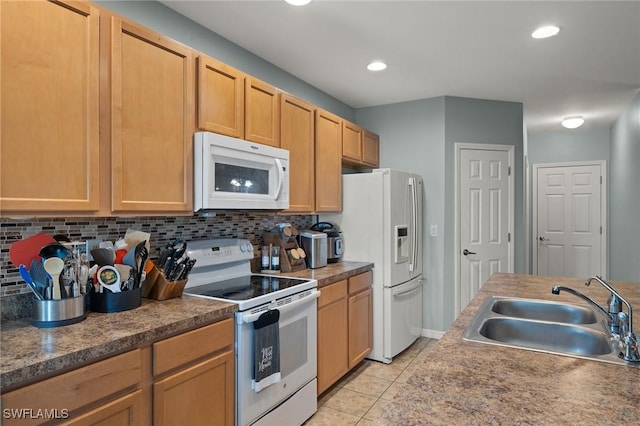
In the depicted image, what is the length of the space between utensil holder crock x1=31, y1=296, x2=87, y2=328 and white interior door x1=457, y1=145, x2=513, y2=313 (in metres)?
3.47

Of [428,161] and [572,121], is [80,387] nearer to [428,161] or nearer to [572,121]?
[428,161]

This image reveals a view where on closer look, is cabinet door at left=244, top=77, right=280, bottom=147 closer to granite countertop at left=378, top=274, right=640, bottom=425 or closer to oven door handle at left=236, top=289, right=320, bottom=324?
oven door handle at left=236, top=289, right=320, bottom=324

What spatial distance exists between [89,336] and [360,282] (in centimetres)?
218

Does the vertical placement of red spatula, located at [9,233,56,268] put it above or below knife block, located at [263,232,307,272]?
above

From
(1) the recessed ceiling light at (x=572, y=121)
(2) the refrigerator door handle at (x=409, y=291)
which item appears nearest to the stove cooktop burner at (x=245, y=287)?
(2) the refrigerator door handle at (x=409, y=291)

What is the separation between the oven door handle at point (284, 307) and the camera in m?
1.88

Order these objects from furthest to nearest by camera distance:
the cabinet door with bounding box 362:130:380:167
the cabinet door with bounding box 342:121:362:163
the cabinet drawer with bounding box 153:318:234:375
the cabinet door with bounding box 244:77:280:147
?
the cabinet door with bounding box 362:130:380:167 < the cabinet door with bounding box 342:121:362:163 < the cabinet door with bounding box 244:77:280:147 < the cabinet drawer with bounding box 153:318:234:375

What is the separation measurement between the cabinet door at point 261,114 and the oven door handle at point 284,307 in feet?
3.35

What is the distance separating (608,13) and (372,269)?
7.76ft

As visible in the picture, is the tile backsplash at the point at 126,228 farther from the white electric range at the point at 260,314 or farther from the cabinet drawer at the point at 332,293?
the cabinet drawer at the point at 332,293

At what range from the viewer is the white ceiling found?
2273mm

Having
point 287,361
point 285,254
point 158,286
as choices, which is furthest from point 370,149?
point 158,286

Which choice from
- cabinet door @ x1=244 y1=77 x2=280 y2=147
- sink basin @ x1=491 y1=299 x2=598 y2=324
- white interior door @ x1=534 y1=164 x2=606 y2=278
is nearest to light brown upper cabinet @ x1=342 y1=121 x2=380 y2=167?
cabinet door @ x1=244 y1=77 x2=280 y2=147

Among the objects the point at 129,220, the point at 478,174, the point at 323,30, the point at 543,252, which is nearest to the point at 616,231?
the point at 543,252
